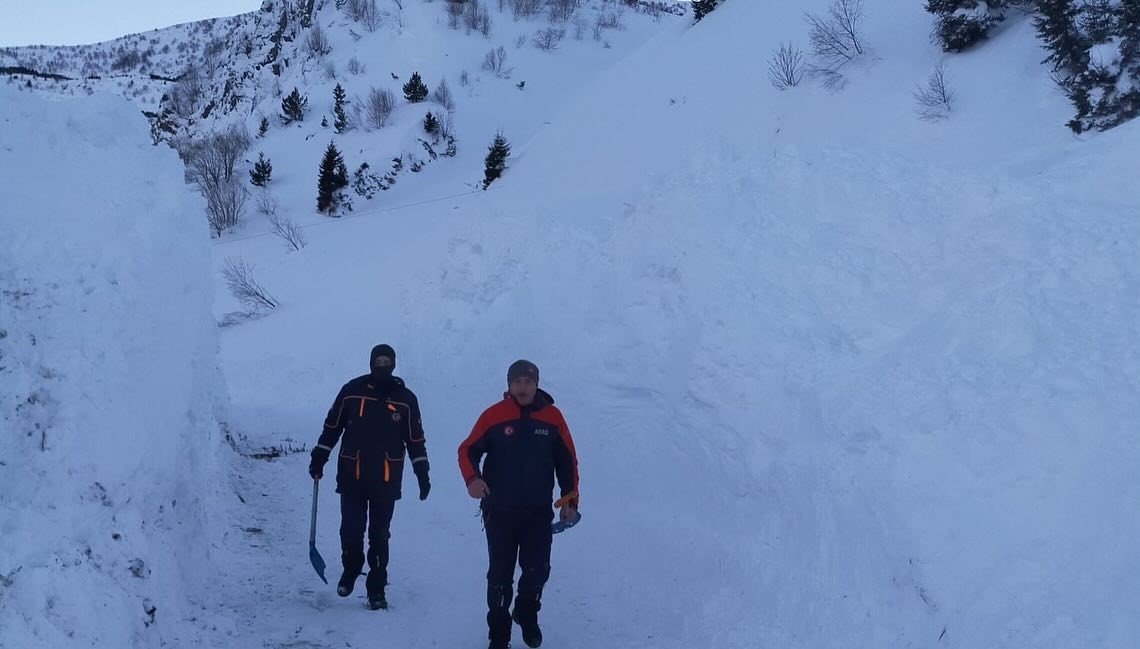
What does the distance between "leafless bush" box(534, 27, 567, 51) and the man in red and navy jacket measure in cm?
3499

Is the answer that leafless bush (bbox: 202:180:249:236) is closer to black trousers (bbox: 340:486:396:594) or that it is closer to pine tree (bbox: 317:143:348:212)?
pine tree (bbox: 317:143:348:212)

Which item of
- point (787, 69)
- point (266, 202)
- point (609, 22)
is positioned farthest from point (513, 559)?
point (609, 22)

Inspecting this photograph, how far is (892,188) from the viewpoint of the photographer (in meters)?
8.59

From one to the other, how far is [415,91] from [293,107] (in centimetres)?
599

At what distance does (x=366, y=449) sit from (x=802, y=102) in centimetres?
1216

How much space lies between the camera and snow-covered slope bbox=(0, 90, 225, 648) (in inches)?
163

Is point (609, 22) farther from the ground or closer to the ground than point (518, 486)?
farther from the ground

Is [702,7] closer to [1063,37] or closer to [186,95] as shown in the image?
[1063,37]

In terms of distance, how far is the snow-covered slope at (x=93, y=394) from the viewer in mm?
4129

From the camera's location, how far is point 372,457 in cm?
570

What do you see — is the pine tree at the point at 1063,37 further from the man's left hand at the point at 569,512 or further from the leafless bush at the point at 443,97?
the leafless bush at the point at 443,97

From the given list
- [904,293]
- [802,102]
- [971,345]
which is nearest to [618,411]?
[904,293]

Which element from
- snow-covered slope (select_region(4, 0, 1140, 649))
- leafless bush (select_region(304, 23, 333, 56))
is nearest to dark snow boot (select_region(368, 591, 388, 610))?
snow-covered slope (select_region(4, 0, 1140, 649))

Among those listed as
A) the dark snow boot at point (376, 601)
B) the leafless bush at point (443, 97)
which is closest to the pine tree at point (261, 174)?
the leafless bush at point (443, 97)
